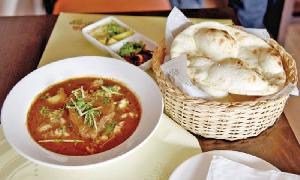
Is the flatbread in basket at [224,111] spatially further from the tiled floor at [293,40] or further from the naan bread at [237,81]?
the tiled floor at [293,40]

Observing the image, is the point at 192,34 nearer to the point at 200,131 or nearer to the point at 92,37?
the point at 200,131

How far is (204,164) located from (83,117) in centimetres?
38

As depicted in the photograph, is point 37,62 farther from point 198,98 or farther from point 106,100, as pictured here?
point 198,98

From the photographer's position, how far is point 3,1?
276 centimetres

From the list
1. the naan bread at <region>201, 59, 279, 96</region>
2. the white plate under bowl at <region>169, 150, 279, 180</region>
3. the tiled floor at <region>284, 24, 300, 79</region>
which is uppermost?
the naan bread at <region>201, 59, 279, 96</region>

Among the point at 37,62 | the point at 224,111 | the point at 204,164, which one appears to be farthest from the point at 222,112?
the point at 37,62

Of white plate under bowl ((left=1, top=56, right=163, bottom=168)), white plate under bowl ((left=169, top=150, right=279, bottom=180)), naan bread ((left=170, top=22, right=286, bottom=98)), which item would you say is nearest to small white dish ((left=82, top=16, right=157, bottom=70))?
white plate under bowl ((left=1, top=56, right=163, bottom=168))

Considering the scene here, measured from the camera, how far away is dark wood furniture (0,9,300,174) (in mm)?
1213

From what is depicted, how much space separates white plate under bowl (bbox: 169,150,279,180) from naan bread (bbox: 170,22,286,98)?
0.55 feet

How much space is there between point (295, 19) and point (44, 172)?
8.02ft

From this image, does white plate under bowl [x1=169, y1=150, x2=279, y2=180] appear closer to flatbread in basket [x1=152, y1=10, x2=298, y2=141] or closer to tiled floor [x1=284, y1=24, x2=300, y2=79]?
flatbread in basket [x1=152, y1=10, x2=298, y2=141]

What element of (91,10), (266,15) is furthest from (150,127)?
(266,15)

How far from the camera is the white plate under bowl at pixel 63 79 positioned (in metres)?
1.09

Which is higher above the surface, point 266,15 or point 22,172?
point 22,172
